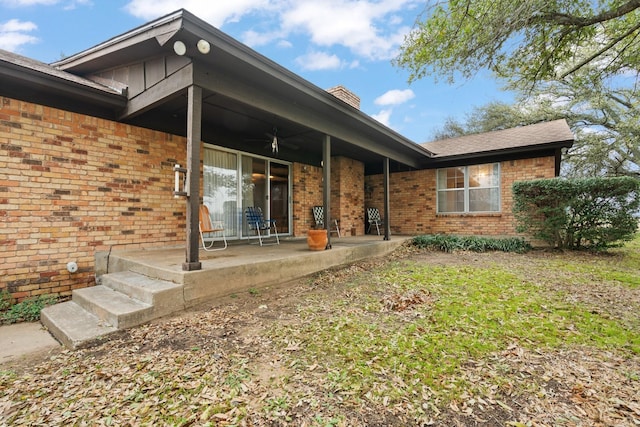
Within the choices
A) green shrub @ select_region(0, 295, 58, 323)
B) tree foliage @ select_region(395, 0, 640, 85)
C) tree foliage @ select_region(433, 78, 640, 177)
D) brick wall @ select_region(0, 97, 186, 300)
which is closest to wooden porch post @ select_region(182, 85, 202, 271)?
green shrub @ select_region(0, 295, 58, 323)

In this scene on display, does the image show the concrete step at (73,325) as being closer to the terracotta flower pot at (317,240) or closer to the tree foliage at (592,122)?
the terracotta flower pot at (317,240)

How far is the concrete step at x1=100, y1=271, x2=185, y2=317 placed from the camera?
2.84 metres

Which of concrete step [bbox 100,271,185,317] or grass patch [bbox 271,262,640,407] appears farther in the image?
concrete step [bbox 100,271,185,317]

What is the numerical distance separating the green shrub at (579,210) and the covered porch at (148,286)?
6.00m

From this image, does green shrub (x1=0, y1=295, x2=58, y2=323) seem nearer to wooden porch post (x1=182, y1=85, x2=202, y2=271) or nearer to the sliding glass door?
wooden porch post (x1=182, y1=85, x2=202, y2=271)

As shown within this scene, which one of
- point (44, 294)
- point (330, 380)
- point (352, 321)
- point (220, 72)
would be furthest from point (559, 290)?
point (44, 294)

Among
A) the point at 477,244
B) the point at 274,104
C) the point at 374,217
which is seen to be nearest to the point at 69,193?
the point at 274,104

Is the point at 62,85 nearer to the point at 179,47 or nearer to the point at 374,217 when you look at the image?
the point at 179,47

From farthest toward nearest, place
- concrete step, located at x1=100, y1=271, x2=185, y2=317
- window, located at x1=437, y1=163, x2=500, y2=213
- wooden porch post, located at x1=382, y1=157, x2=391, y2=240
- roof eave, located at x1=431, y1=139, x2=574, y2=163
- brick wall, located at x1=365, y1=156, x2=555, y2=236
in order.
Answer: window, located at x1=437, y1=163, x2=500, y2=213, brick wall, located at x1=365, y1=156, x2=555, y2=236, wooden porch post, located at x1=382, y1=157, x2=391, y2=240, roof eave, located at x1=431, y1=139, x2=574, y2=163, concrete step, located at x1=100, y1=271, x2=185, y2=317

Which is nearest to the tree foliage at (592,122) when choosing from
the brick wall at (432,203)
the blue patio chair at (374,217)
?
the brick wall at (432,203)

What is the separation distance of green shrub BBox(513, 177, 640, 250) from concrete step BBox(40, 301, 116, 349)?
838cm

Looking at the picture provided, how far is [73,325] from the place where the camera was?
271 centimetres

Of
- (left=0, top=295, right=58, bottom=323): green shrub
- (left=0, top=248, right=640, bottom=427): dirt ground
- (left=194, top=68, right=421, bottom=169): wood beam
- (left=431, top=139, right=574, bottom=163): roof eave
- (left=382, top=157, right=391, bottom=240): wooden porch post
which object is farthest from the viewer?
(left=382, top=157, right=391, bottom=240): wooden porch post

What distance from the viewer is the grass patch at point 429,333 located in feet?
6.28
